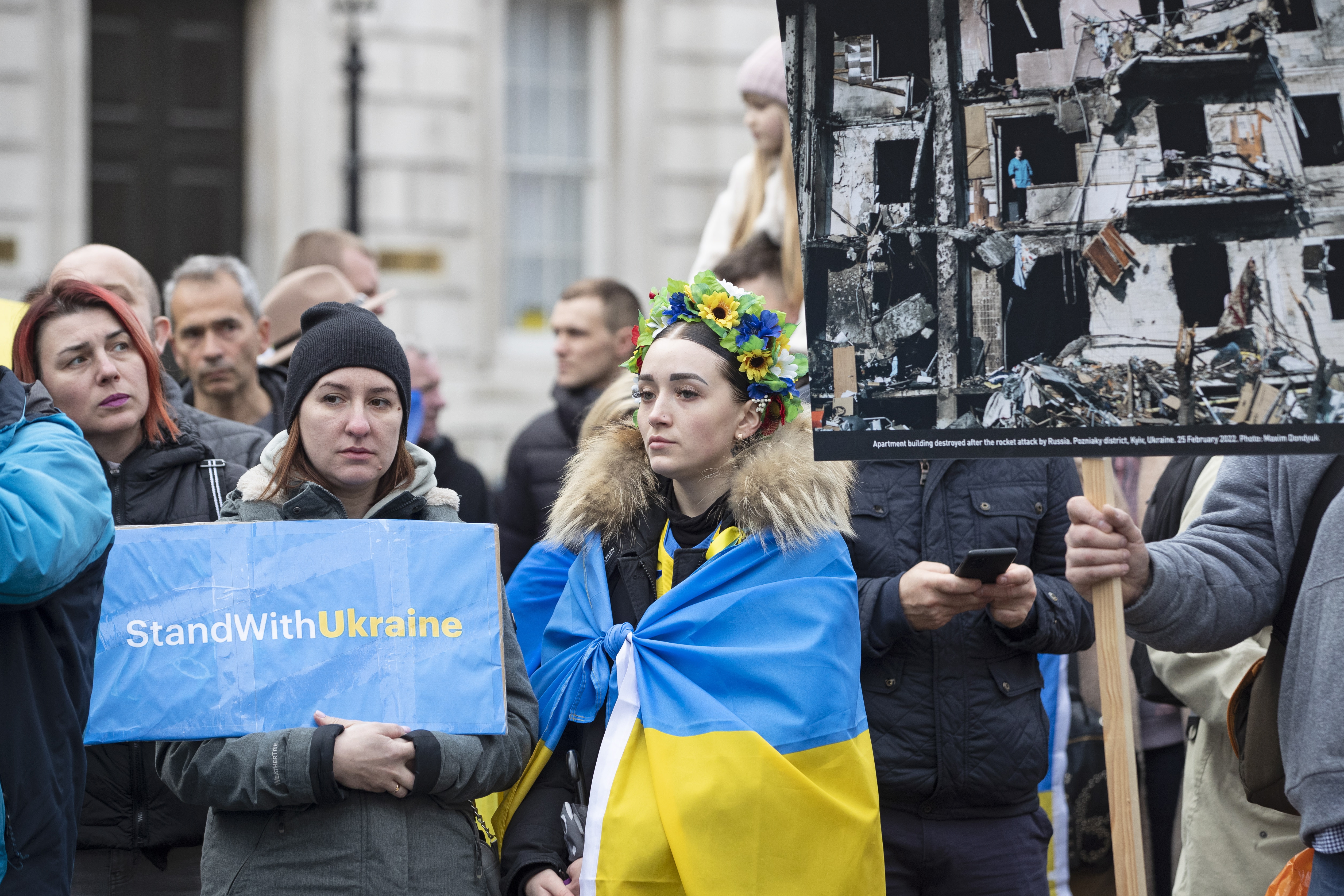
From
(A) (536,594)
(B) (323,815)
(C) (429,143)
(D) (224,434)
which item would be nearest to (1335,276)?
(A) (536,594)

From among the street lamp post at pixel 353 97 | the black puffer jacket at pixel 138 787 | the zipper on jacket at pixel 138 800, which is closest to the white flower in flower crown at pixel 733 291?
the black puffer jacket at pixel 138 787

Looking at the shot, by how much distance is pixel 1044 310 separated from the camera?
9.30ft

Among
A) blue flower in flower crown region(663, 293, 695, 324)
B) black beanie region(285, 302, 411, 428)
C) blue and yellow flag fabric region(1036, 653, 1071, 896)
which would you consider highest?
blue flower in flower crown region(663, 293, 695, 324)

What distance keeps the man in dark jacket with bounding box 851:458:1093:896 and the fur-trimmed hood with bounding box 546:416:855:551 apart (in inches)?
8.3

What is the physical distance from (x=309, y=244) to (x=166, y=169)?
614 cm

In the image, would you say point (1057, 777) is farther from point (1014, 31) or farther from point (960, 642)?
point (1014, 31)

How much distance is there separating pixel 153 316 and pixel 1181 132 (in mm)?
3089

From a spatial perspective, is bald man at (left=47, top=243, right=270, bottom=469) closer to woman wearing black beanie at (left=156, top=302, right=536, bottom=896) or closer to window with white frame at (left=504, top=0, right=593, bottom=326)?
woman wearing black beanie at (left=156, top=302, right=536, bottom=896)

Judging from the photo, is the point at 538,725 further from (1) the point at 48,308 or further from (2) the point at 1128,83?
(2) the point at 1128,83

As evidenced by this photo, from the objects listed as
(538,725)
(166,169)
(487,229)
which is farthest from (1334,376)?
(166,169)

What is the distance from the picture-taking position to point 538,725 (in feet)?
10.7

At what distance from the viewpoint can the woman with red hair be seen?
3256 millimetres

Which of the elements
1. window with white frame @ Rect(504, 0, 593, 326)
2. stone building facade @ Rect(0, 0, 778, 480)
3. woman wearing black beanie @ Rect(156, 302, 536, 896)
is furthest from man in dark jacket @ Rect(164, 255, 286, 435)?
window with white frame @ Rect(504, 0, 593, 326)

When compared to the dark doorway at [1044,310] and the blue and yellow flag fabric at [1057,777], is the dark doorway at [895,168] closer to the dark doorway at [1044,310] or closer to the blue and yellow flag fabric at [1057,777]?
the dark doorway at [1044,310]
